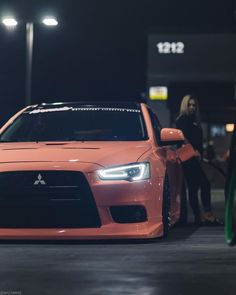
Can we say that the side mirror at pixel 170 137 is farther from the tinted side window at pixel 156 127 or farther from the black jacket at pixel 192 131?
the black jacket at pixel 192 131

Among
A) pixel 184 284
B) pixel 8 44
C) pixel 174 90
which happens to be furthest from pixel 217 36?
pixel 8 44

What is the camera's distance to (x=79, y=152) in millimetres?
8641

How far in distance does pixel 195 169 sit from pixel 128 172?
314cm

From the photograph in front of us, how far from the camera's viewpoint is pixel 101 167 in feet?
27.5

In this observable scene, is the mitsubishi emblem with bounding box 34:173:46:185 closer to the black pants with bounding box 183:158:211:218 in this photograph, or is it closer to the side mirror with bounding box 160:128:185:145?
the side mirror with bounding box 160:128:185:145

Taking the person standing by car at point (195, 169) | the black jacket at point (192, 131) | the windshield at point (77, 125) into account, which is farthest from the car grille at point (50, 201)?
the black jacket at point (192, 131)

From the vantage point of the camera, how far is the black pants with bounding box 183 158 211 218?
451 inches

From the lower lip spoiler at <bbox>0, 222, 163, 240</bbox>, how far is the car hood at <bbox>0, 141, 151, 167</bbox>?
2.00ft

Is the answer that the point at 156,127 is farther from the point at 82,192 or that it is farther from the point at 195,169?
the point at 82,192

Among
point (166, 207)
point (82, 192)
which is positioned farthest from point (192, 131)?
point (82, 192)

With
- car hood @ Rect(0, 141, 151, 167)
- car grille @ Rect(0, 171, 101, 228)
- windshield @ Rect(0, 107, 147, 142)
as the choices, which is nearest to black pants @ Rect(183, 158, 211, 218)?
windshield @ Rect(0, 107, 147, 142)

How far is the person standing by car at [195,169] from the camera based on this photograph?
1145cm

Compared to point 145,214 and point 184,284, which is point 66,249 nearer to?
point 145,214

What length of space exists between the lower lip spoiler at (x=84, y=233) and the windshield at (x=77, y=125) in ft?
4.16
